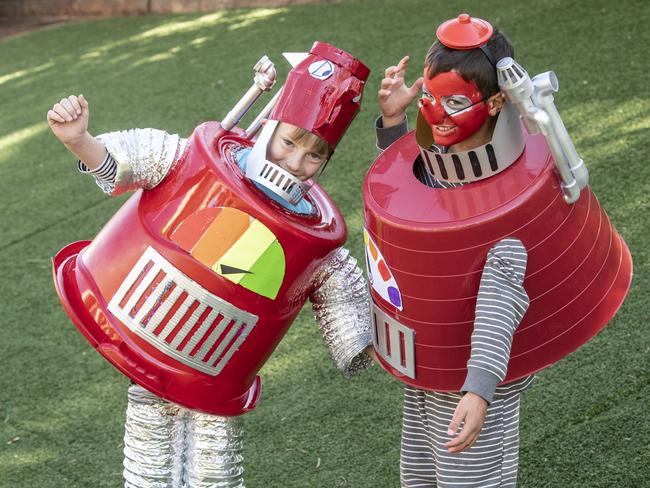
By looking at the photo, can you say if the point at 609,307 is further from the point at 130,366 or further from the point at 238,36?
the point at 238,36

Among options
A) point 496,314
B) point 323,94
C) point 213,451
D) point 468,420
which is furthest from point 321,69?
point 213,451

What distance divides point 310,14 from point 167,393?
4.83 m

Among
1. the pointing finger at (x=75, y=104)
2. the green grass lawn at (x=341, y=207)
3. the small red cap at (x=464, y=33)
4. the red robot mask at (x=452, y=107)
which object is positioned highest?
the small red cap at (x=464, y=33)

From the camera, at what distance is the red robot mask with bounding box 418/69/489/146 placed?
1.93 metres

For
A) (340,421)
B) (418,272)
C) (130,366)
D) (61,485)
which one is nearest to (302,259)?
(418,272)

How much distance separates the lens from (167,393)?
7.32 ft

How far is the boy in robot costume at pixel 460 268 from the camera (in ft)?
6.25

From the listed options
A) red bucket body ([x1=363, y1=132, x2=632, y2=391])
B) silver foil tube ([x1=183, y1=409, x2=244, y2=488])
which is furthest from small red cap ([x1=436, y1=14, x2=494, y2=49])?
silver foil tube ([x1=183, y1=409, x2=244, y2=488])

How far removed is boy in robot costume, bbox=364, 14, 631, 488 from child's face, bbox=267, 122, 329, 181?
143 millimetres

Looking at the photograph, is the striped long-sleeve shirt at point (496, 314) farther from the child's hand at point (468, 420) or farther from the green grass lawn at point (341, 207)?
the green grass lawn at point (341, 207)

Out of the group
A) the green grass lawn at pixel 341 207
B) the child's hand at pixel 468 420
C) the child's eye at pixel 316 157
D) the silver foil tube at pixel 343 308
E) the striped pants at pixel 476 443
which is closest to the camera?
the child's hand at pixel 468 420

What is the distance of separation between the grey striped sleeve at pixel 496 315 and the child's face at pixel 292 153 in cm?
49

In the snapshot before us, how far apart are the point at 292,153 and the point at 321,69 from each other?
191 mm

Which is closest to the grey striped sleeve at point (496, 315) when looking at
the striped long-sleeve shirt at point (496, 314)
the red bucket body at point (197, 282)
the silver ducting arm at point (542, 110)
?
the striped long-sleeve shirt at point (496, 314)
